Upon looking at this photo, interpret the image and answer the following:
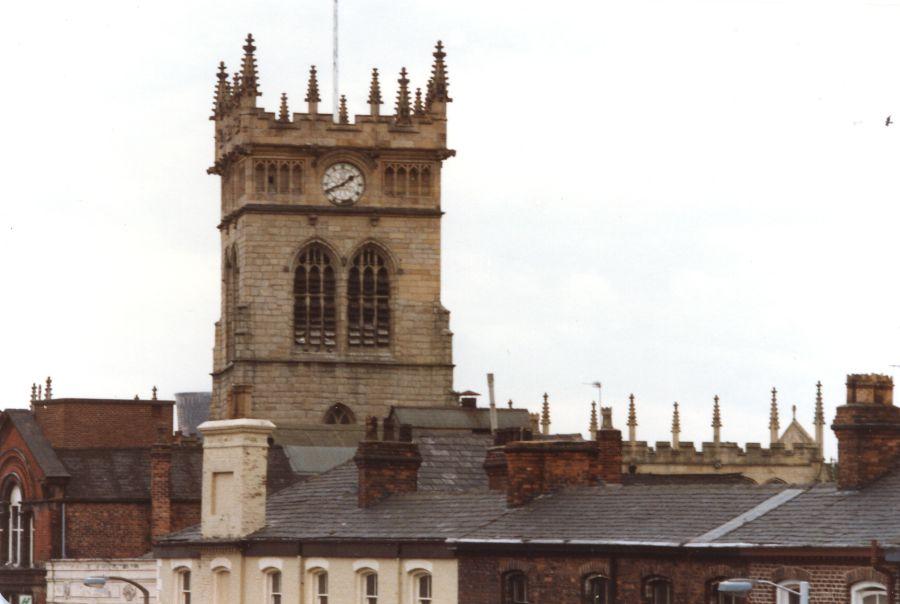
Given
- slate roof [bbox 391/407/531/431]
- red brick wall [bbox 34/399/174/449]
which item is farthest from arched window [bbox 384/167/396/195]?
red brick wall [bbox 34/399/174/449]

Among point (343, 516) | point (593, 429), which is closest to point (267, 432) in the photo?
point (343, 516)

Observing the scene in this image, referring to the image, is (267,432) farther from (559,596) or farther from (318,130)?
(318,130)

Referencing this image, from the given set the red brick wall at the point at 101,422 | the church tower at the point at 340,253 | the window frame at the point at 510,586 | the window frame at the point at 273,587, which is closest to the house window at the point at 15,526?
the red brick wall at the point at 101,422

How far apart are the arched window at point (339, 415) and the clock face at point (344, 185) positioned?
8824mm

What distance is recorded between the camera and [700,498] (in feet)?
180

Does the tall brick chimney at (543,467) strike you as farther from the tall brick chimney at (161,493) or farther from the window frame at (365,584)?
the tall brick chimney at (161,493)

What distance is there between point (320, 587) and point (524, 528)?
7887mm

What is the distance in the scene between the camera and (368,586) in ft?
201

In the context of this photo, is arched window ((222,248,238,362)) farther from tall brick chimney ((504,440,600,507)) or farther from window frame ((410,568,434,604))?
window frame ((410,568,434,604))

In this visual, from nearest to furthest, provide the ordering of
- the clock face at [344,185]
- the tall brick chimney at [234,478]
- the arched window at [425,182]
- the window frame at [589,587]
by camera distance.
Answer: the window frame at [589,587] → the tall brick chimney at [234,478] → the clock face at [344,185] → the arched window at [425,182]

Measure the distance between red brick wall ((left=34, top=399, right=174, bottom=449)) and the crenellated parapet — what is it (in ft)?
62.0

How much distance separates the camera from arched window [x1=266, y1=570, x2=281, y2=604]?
2553 inches

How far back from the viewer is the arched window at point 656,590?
52.2m

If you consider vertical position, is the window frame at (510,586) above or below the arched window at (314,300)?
below
